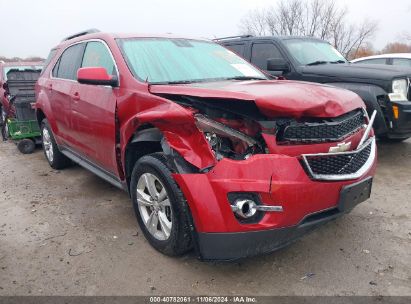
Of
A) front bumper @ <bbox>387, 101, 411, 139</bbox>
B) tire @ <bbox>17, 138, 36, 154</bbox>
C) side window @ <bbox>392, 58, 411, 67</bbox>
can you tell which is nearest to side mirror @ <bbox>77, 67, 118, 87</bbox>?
front bumper @ <bbox>387, 101, 411, 139</bbox>

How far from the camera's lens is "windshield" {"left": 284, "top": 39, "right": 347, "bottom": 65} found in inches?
250

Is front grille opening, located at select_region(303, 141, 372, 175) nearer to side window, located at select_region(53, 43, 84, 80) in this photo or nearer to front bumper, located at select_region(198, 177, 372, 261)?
front bumper, located at select_region(198, 177, 372, 261)

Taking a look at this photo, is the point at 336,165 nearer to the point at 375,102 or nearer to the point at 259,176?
the point at 259,176

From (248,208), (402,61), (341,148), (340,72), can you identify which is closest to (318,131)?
(341,148)

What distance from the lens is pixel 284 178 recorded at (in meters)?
2.45

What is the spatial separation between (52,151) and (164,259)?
322cm

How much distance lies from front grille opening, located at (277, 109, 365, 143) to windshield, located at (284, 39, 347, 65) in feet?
12.1

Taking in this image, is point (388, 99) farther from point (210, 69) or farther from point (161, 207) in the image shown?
point (161, 207)

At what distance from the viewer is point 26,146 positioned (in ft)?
22.7

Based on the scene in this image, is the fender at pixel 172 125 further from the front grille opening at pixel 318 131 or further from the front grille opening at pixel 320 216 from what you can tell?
the front grille opening at pixel 320 216

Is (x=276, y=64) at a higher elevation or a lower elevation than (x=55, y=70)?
lower

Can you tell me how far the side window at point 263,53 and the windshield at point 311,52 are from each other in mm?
215

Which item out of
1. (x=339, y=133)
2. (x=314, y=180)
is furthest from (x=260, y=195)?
(x=339, y=133)

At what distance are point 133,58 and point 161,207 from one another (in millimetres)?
Result: 1419
